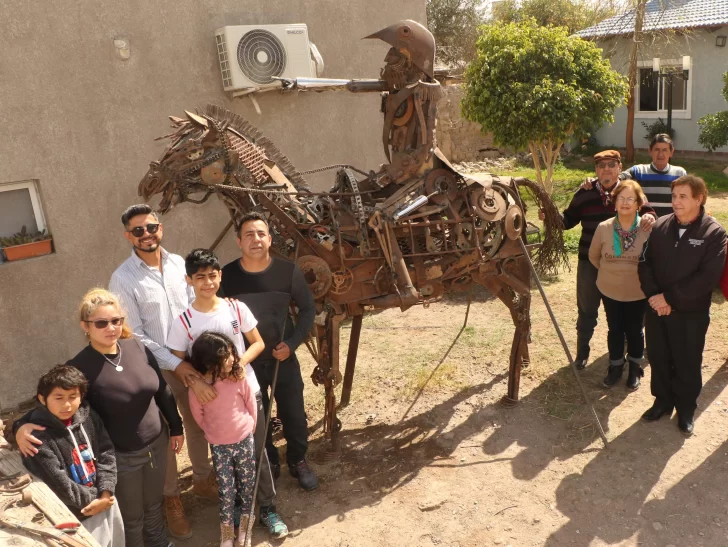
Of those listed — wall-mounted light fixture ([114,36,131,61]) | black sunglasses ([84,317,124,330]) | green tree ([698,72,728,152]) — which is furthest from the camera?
green tree ([698,72,728,152])

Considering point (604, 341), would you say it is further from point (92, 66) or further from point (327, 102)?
point (92, 66)

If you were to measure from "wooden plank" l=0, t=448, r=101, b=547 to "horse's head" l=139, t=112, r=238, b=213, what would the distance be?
1894mm

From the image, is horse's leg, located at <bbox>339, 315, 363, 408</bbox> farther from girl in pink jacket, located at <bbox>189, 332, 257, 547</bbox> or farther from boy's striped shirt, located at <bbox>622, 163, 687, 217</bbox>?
boy's striped shirt, located at <bbox>622, 163, 687, 217</bbox>

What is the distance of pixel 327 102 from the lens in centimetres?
754

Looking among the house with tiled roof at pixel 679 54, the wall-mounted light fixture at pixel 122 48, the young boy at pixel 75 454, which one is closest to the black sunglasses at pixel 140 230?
the young boy at pixel 75 454

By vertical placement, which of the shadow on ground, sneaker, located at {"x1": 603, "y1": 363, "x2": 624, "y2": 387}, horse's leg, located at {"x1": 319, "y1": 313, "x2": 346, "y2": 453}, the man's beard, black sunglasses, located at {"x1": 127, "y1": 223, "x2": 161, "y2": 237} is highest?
black sunglasses, located at {"x1": 127, "y1": 223, "x2": 161, "y2": 237}

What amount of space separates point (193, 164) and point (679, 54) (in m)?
16.1

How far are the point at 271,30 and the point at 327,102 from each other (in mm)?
1213

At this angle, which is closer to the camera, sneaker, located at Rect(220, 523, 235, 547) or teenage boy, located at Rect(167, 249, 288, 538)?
teenage boy, located at Rect(167, 249, 288, 538)

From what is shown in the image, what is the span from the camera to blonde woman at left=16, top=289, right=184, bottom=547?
2.99 meters

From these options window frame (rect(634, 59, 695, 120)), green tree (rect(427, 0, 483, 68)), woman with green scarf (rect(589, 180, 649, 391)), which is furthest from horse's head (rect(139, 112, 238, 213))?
green tree (rect(427, 0, 483, 68))

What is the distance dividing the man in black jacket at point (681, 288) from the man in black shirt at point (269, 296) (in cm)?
259

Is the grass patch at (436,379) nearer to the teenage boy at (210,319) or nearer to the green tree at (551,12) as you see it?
the teenage boy at (210,319)

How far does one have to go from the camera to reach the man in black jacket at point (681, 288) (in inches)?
166
